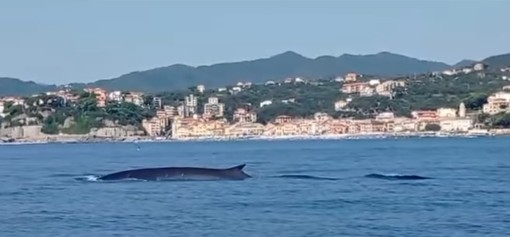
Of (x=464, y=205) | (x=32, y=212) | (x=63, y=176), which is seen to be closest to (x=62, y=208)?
(x=32, y=212)

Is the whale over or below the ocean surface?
over

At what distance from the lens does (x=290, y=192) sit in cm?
4675

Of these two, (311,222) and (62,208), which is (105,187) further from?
(311,222)

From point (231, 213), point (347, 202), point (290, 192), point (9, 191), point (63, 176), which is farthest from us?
point (63, 176)

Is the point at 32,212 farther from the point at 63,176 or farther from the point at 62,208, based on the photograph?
the point at 63,176

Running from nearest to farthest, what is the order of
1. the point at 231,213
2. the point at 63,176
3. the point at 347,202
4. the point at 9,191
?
the point at 231,213
the point at 347,202
the point at 9,191
the point at 63,176

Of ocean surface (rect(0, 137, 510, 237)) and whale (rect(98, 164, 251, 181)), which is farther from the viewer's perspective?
whale (rect(98, 164, 251, 181))

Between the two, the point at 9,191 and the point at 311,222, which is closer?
the point at 311,222

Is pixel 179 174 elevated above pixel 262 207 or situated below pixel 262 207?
above

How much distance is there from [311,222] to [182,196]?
1012 centimetres

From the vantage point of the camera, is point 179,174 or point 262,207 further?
point 179,174

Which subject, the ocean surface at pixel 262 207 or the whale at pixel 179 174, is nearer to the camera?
the ocean surface at pixel 262 207

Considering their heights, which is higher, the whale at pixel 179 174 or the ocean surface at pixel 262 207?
the whale at pixel 179 174

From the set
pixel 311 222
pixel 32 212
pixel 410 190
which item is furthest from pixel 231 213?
pixel 410 190
